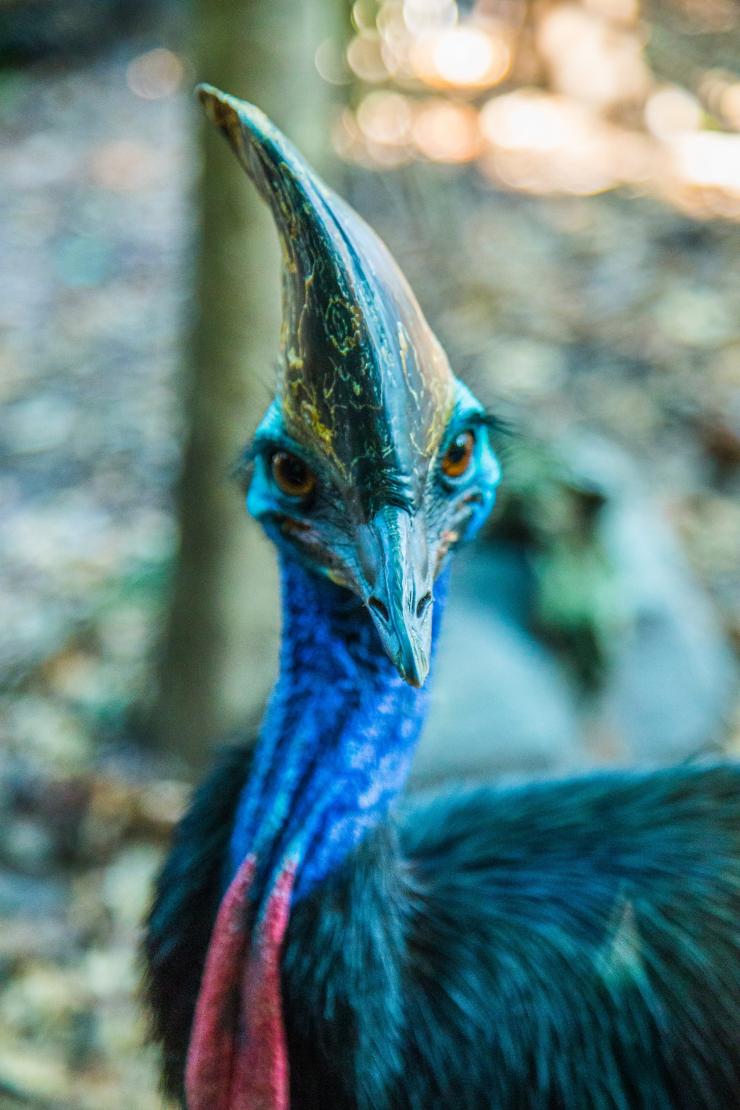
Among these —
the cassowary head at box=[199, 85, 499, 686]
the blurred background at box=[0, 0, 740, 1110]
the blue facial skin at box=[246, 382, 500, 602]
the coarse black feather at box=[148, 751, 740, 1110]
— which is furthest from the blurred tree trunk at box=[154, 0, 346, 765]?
the cassowary head at box=[199, 85, 499, 686]

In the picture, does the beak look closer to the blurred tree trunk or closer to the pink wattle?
the pink wattle

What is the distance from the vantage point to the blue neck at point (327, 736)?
1.51 metres

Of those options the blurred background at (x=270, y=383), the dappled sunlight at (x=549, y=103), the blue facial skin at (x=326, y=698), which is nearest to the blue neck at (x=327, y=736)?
the blue facial skin at (x=326, y=698)

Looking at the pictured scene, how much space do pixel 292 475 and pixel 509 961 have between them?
639 mm

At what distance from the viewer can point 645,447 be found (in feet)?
14.3

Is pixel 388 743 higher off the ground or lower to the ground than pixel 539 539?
lower

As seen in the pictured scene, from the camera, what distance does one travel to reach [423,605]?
4.23 feet

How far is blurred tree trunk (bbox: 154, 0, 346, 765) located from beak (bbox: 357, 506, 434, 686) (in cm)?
89

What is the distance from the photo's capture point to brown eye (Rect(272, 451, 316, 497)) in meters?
1.43

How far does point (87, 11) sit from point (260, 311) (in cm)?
498

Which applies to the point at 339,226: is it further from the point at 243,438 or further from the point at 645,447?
the point at 645,447

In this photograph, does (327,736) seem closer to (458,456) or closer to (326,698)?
(326,698)

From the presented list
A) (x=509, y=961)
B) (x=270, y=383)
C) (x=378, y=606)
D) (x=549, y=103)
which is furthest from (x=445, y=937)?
(x=549, y=103)

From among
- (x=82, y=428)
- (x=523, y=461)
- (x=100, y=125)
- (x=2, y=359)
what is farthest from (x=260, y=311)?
(x=100, y=125)
